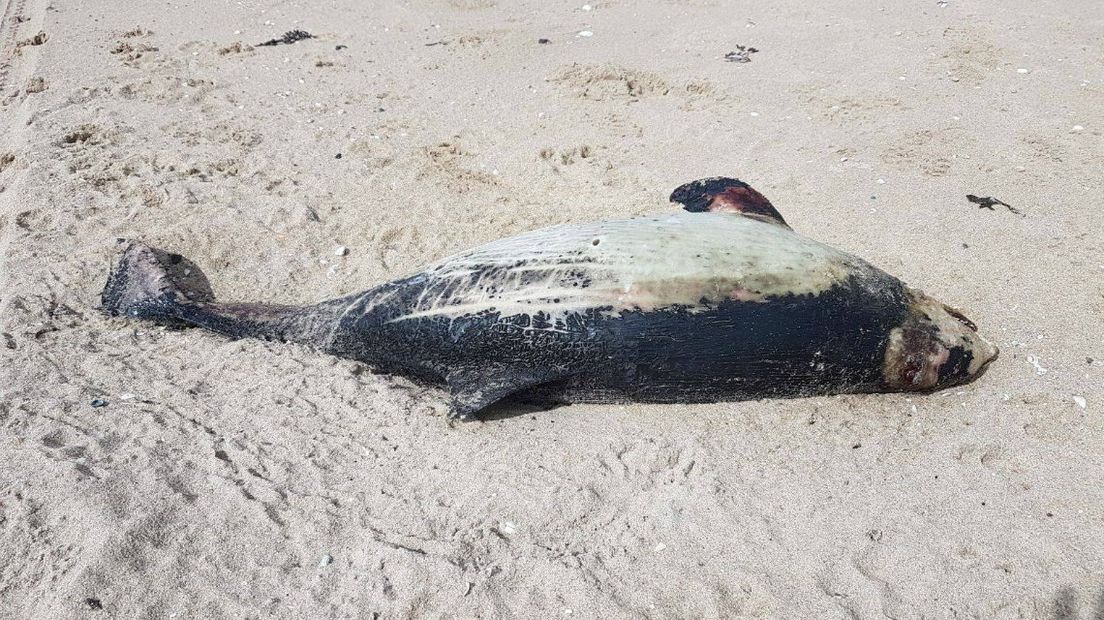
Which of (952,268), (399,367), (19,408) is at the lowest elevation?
(952,268)

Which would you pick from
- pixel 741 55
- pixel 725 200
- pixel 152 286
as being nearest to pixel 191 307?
pixel 152 286

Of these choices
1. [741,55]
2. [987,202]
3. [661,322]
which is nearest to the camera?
[661,322]

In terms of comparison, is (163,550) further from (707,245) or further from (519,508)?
(707,245)

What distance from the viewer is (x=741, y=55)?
308 inches

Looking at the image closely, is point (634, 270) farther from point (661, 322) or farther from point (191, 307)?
point (191, 307)

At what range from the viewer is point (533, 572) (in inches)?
120

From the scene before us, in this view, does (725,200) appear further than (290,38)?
No

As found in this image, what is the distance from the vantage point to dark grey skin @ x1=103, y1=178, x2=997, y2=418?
11.9 feet

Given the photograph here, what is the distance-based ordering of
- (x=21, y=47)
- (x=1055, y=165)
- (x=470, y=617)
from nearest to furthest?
(x=470, y=617) < (x=1055, y=165) < (x=21, y=47)

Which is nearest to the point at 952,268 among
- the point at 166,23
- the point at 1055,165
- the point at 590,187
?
the point at 1055,165

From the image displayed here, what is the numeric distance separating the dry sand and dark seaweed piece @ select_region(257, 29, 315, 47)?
269 mm

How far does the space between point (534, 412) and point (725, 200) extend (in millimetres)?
1844

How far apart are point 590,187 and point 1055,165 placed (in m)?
3.54

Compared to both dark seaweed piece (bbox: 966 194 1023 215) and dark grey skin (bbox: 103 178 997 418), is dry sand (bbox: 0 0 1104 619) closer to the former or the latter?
dark seaweed piece (bbox: 966 194 1023 215)
